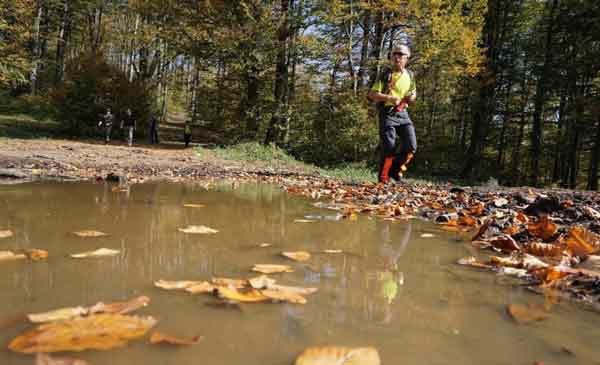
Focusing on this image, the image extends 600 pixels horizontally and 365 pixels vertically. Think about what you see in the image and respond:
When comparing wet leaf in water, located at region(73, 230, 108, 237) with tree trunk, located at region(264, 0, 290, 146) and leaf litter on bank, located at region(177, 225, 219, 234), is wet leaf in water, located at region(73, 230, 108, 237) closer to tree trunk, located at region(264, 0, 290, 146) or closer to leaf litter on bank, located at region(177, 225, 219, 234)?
leaf litter on bank, located at region(177, 225, 219, 234)

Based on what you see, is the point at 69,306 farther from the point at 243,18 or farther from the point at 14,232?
the point at 243,18

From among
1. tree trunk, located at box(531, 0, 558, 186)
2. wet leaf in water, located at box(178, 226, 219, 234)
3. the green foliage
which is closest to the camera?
wet leaf in water, located at box(178, 226, 219, 234)

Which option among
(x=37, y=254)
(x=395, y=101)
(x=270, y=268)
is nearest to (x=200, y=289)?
(x=270, y=268)

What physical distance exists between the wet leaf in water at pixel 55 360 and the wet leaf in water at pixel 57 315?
0.19 metres

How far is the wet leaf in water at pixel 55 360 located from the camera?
0.70 metres

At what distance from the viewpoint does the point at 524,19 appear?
22344 millimetres

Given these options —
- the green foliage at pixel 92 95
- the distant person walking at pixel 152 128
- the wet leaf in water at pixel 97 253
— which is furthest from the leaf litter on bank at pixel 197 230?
the green foliage at pixel 92 95

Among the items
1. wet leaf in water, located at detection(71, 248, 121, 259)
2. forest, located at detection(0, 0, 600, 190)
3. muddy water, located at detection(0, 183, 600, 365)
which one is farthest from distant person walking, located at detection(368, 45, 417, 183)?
forest, located at detection(0, 0, 600, 190)

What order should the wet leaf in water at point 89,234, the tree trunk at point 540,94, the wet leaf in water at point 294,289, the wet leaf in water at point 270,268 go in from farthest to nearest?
the tree trunk at point 540,94 < the wet leaf in water at point 89,234 < the wet leaf in water at point 270,268 < the wet leaf in water at point 294,289

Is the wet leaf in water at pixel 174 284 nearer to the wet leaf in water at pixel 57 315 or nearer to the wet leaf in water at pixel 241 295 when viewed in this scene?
the wet leaf in water at pixel 241 295

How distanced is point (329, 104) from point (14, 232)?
52.0 ft

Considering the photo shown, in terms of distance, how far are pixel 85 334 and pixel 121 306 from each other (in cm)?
17

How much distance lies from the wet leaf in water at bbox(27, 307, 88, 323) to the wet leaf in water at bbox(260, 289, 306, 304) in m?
0.45

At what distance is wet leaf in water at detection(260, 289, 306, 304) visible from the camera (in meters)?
1.11
